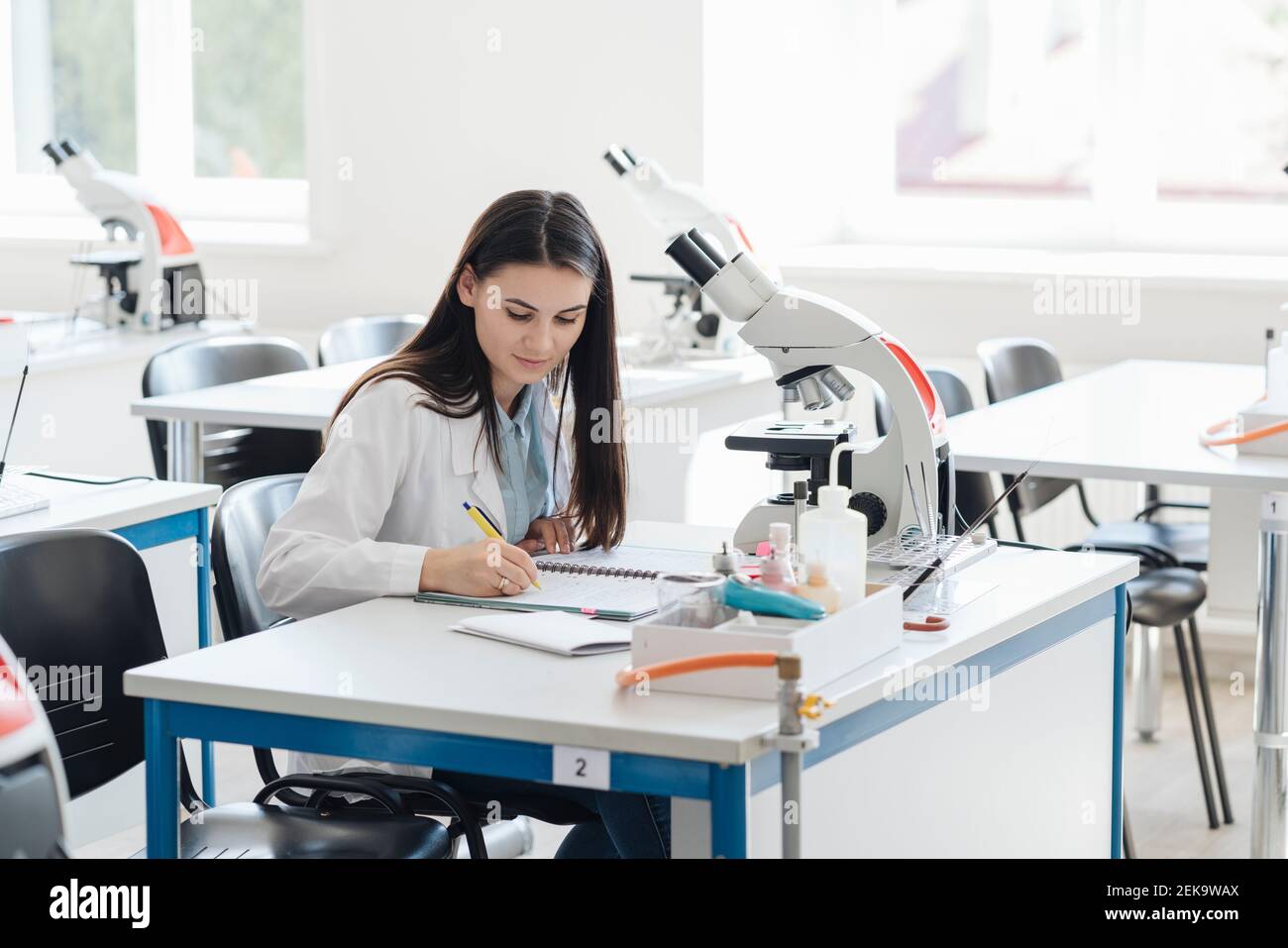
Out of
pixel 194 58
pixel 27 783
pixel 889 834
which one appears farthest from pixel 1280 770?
pixel 194 58

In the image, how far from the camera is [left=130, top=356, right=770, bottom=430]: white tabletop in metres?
3.29

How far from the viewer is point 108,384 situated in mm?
4336

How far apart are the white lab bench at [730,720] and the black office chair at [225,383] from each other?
179cm

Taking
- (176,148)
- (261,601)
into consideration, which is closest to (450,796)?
(261,601)

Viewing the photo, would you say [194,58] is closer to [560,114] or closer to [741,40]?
[560,114]

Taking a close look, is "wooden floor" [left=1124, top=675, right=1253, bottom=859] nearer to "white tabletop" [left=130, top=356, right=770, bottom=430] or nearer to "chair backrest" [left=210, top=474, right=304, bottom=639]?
"white tabletop" [left=130, top=356, right=770, bottom=430]

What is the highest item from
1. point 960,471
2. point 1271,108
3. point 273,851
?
point 1271,108

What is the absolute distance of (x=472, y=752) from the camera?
148 centimetres

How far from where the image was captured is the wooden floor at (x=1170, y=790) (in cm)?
310

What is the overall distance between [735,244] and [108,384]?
1709mm

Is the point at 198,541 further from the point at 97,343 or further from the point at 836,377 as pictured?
the point at 97,343

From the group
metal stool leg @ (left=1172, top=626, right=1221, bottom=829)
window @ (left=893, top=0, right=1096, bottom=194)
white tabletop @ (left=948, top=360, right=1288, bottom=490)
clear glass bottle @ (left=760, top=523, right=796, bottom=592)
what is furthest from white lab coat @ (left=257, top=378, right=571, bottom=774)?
window @ (left=893, top=0, right=1096, bottom=194)

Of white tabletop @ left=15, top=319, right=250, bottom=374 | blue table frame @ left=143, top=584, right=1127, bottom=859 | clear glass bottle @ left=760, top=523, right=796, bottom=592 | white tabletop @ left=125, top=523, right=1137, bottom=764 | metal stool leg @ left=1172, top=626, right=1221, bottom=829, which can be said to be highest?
white tabletop @ left=15, top=319, right=250, bottom=374

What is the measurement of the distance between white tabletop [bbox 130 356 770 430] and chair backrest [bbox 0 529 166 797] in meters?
1.05
